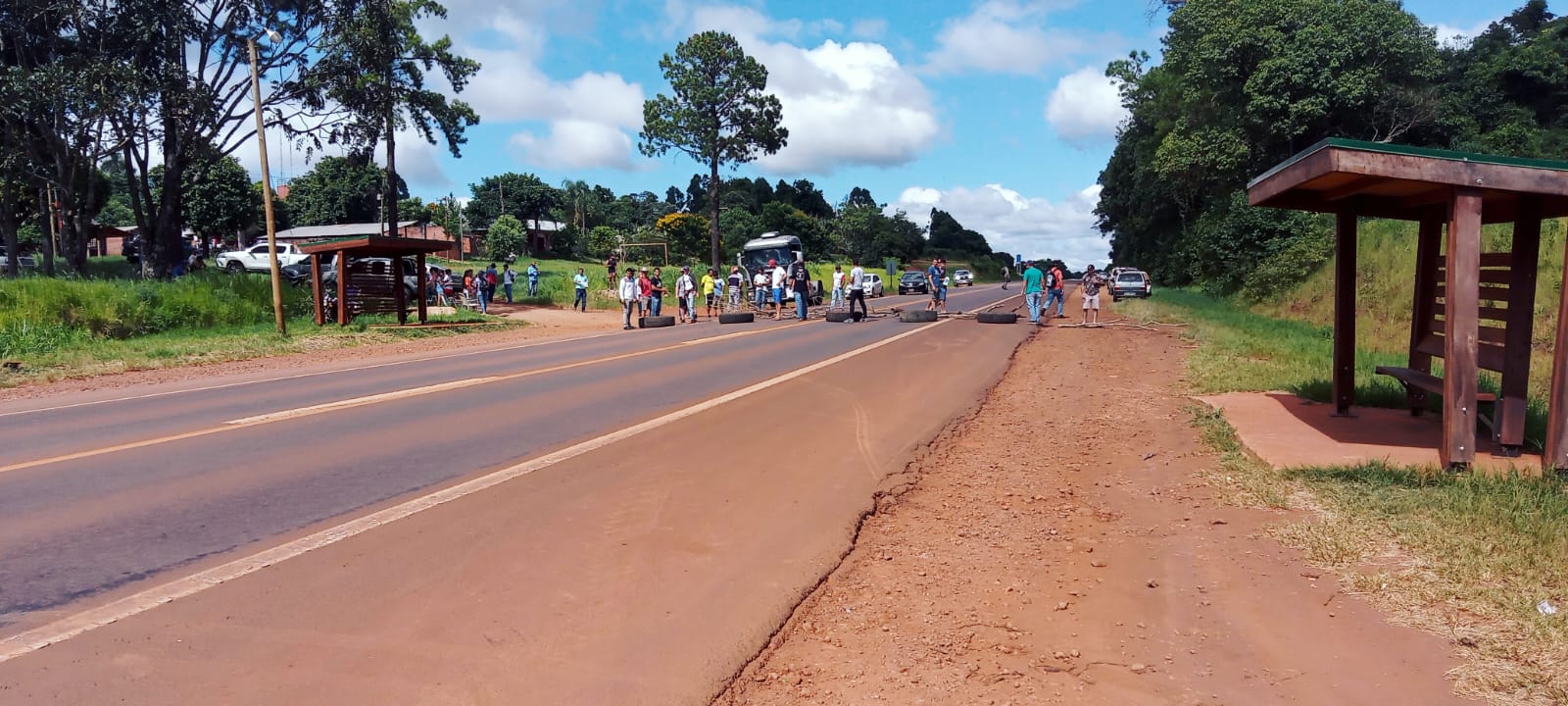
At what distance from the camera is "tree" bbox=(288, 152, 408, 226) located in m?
82.9

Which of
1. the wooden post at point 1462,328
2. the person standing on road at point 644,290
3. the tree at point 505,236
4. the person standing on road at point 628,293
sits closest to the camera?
the wooden post at point 1462,328

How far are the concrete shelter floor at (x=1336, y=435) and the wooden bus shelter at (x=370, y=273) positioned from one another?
19862mm

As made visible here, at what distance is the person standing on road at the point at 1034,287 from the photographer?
23.2m

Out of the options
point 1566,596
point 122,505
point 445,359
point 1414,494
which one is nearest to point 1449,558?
point 1566,596

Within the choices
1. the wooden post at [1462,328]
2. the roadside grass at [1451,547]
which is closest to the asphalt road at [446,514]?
the roadside grass at [1451,547]

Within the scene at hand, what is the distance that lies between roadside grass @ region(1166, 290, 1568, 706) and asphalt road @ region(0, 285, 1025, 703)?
2.79 meters

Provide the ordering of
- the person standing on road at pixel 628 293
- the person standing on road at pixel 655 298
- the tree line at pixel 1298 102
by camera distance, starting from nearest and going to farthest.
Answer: the person standing on road at pixel 628 293 → the person standing on road at pixel 655 298 → the tree line at pixel 1298 102

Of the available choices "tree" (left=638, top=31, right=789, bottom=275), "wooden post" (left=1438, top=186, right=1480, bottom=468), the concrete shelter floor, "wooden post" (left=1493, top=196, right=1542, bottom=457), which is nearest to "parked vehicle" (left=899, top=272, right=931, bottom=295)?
"tree" (left=638, top=31, right=789, bottom=275)

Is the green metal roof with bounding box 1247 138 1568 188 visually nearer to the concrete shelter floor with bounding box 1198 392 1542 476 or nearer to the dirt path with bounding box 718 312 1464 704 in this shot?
the concrete shelter floor with bounding box 1198 392 1542 476

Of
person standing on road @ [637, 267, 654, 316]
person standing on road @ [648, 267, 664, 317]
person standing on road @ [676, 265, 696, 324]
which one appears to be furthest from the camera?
person standing on road @ [676, 265, 696, 324]

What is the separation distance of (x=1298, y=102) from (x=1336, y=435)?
31.0 metres

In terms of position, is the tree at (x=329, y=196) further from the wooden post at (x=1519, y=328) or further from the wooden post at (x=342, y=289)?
the wooden post at (x=1519, y=328)

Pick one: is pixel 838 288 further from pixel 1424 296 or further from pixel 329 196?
pixel 329 196

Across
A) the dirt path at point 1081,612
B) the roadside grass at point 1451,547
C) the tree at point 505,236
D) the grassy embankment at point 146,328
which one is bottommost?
the dirt path at point 1081,612
